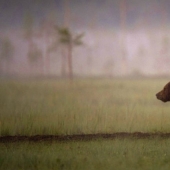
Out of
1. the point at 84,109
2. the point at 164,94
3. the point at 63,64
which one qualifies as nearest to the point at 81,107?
the point at 84,109

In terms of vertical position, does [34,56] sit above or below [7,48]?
below

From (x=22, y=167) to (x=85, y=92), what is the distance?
7.10 feet

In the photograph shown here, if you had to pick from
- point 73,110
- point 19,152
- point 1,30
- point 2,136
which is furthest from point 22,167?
point 1,30

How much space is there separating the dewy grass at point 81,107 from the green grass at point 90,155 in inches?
20.5

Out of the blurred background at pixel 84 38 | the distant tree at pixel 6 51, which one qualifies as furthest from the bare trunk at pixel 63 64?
the distant tree at pixel 6 51

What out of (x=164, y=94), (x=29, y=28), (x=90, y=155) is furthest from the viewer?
(x=164, y=94)

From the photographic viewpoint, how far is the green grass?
491 centimetres

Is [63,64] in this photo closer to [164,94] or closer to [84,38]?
[84,38]

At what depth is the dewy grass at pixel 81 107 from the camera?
634cm

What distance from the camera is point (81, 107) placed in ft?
21.3

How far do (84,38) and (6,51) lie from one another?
1470 millimetres

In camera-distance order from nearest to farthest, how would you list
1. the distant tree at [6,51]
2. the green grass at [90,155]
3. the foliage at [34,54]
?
the green grass at [90,155], the distant tree at [6,51], the foliage at [34,54]

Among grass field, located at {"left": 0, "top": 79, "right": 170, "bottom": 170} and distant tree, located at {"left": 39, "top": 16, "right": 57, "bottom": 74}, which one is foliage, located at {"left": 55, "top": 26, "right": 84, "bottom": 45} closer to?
distant tree, located at {"left": 39, "top": 16, "right": 57, "bottom": 74}

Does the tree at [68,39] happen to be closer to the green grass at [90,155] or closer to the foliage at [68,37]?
the foliage at [68,37]
